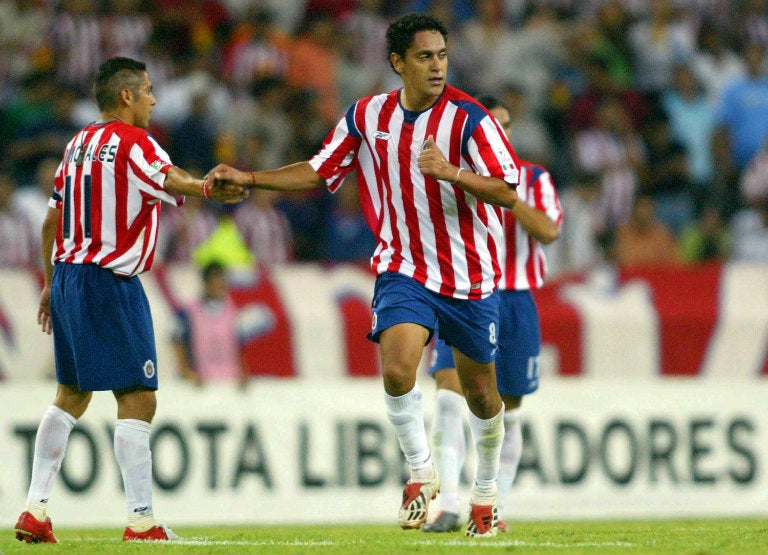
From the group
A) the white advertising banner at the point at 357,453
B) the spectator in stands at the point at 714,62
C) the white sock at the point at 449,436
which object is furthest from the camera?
the spectator in stands at the point at 714,62

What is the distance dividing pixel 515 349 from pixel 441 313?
1.29 meters

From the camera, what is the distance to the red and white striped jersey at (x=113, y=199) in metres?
6.81

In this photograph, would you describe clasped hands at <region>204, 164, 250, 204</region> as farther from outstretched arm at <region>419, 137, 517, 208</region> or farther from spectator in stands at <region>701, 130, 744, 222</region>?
spectator in stands at <region>701, 130, 744, 222</region>

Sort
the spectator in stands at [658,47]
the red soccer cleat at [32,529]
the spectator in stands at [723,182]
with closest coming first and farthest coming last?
the red soccer cleat at [32,529]
the spectator in stands at [723,182]
the spectator in stands at [658,47]

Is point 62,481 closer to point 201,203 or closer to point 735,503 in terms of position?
point 201,203

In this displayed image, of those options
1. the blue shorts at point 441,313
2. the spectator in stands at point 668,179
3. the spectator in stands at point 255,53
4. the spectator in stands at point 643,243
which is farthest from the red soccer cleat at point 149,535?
the spectator in stands at point 668,179

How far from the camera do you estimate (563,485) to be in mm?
10828

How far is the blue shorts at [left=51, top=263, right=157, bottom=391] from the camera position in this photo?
6.80 m

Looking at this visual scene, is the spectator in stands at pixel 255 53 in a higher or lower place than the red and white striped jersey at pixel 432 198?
higher

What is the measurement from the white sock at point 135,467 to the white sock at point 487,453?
1665 mm

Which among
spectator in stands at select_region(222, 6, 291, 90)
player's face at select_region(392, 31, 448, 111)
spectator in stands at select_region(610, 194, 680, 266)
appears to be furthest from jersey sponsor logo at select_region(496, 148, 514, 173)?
spectator in stands at select_region(222, 6, 291, 90)

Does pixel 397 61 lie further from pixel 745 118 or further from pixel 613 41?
pixel 613 41

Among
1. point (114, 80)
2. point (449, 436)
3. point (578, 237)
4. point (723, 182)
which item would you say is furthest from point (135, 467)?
point (723, 182)

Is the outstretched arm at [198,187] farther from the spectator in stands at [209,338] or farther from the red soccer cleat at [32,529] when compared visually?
the spectator in stands at [209,338]
